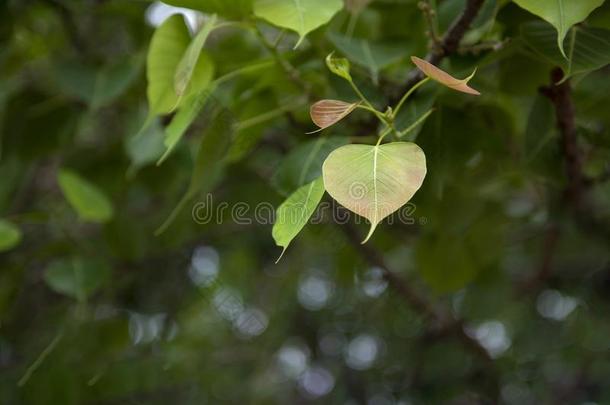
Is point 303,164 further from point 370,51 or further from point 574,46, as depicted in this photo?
point 574,46

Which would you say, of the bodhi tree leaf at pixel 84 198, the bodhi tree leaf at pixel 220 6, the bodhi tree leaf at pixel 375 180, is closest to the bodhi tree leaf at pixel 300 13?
the bodhi tree leaf at pixel 220 6

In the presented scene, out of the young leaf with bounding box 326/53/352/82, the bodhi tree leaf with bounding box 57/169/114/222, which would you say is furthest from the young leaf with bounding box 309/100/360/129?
the bodhi tree leaf with bounding box 57/169/114/222

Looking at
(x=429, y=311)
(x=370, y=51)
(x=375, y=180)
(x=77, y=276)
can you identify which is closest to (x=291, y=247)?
(x=429, y=311)

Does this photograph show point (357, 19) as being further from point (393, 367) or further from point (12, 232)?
point (393, 367)

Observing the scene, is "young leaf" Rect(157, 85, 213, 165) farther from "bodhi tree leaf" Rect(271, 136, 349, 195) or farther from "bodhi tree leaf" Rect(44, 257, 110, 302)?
"bodhi tree leaf" Rect(44, 257, 110, 302)

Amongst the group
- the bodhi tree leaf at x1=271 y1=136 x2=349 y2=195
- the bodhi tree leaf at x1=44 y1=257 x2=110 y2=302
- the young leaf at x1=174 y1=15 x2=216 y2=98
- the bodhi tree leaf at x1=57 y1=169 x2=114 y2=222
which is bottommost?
the bodhi tree leaf at x1=44 y1=257 x2=110 y2=302
